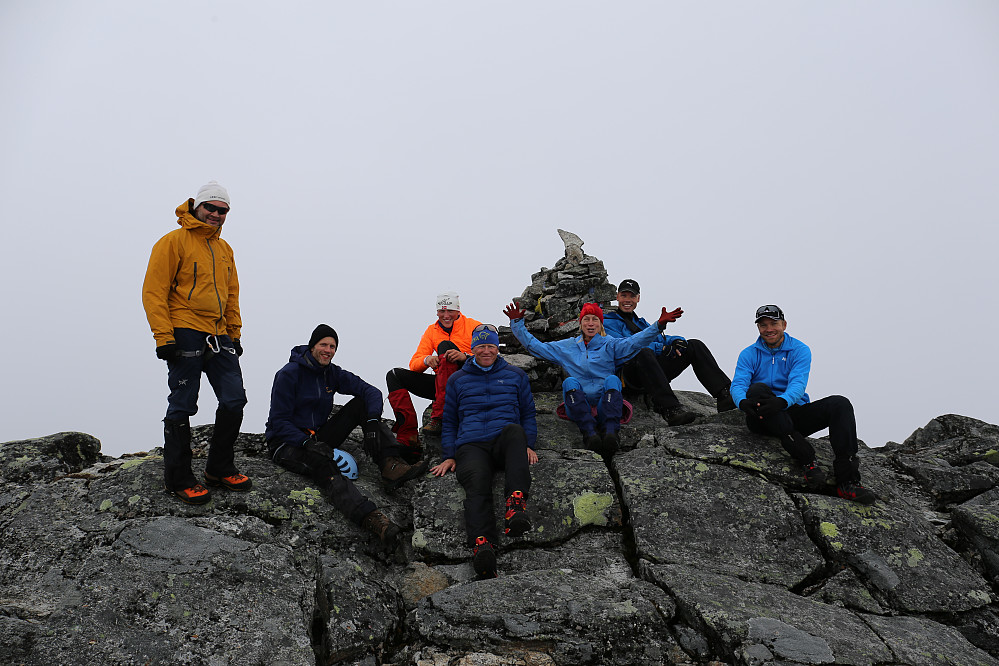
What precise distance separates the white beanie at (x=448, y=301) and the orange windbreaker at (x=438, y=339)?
28cm

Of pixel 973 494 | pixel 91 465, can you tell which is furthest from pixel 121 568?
pixel 973 494

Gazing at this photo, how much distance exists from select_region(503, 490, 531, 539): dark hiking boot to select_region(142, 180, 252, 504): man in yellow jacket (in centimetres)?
412

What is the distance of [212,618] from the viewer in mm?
6684

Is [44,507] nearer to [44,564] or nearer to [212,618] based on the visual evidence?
[44,564]

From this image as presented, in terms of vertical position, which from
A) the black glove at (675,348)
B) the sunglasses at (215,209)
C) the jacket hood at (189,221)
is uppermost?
the sunglasses at (215,209)

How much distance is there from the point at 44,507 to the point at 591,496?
27.0 feet

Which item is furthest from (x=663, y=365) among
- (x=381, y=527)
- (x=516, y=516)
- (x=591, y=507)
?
(x=381, y=527)

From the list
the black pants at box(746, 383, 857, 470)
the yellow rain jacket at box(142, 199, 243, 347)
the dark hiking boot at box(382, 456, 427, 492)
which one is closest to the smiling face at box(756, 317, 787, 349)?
the black pants at box(746, 383, 857, 470)

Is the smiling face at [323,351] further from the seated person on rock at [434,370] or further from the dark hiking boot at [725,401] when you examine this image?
the dark hiking boot at [725,401]

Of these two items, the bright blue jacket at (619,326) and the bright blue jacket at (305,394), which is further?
the bright blue jacket at (619,326)

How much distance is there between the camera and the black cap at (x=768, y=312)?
10141 millimetres

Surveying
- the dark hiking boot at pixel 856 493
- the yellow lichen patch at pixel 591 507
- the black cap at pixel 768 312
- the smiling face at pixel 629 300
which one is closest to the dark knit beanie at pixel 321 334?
the yellow lichen patch at pixel 591 507

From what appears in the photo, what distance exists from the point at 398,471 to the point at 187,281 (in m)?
4.49

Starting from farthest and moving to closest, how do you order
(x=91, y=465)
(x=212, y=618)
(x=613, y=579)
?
(x=91, y=465), (x=613, y=579), (x=212, y=618)
